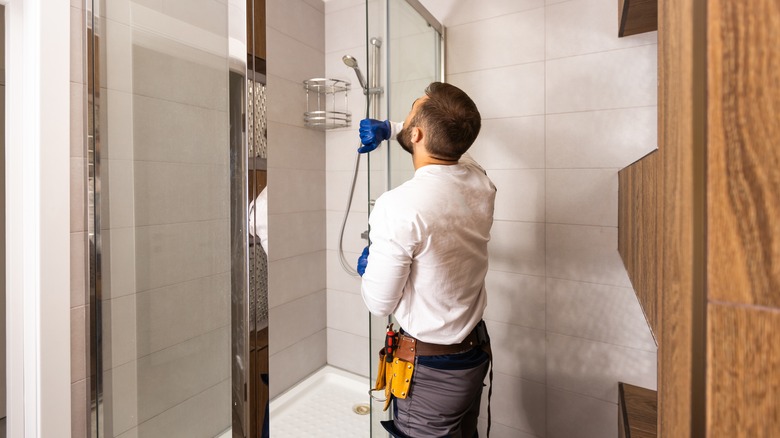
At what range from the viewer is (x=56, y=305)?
977mm

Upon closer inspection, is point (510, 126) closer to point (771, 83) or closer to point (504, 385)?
point (504, 385)

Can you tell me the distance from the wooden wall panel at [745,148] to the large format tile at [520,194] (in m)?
1.43

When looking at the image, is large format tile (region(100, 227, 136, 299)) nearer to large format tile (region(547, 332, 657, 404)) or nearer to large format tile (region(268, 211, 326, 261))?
large format tile (region(268, 211, 326, 261))

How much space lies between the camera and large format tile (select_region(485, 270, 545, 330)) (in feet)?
5.57

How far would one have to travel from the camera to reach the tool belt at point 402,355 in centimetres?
116

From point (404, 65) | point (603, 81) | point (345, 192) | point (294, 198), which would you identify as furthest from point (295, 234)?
point (603, 81)

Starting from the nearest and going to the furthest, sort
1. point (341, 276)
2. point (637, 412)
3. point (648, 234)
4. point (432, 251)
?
point (648, 234)
point (432, 251)
point (637, 412)
point (341, 276)

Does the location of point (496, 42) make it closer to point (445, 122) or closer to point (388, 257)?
point (445, 122)

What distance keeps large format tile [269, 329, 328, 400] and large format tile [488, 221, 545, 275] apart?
1211mm

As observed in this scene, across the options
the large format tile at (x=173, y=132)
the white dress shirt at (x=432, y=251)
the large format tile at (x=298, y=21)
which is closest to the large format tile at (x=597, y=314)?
the white dress shirt at (x=432, y=251)

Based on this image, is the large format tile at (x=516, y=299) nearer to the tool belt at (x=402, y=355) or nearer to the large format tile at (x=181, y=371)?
the tool belt at (x=402, y=355)

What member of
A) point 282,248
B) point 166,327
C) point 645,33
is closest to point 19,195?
point 166,327

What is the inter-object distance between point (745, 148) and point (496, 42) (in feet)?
5.33

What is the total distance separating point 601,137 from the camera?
1537mm
